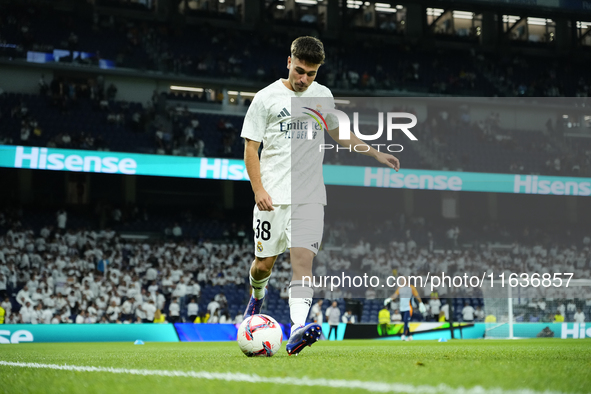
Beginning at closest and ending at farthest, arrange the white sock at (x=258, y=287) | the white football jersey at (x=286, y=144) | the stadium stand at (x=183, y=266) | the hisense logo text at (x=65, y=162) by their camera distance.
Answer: the white football jersey at (x=286, y=144)
the white sock at (x=258, y=287)
the stadium stand at (x=183, y=266)
the hisense logo text at (x=65, y=162)

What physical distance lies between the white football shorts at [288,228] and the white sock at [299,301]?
26cm

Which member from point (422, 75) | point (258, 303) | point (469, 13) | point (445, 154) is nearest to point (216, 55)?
point (422, 75)

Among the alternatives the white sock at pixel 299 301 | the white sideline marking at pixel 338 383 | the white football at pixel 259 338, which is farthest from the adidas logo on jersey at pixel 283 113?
the white sideline marking at pixel 338 383

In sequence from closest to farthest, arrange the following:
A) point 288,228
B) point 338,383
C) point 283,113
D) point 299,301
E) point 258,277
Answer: point 338,383 → point 299,301 → point 288,228 → point 283,113 → point 258,277

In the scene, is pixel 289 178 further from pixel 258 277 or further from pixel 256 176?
pixel 258 277

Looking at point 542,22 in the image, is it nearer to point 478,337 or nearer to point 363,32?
point 363,32

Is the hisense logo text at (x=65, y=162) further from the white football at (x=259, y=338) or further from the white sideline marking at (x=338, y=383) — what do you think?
the white sideline marking at (x=338, y=383)

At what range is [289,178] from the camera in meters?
4.75

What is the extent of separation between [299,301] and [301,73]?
157cm

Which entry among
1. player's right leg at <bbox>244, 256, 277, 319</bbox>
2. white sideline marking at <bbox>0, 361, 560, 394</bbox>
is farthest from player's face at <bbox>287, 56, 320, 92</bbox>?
white sideline marking at <bbox>0, 361, 560, 394</bbox>

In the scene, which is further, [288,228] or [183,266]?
[183,266]

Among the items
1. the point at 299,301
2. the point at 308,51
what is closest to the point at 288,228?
the point at 299,301

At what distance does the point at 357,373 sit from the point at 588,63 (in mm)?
31788

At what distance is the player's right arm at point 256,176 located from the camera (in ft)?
14.9
